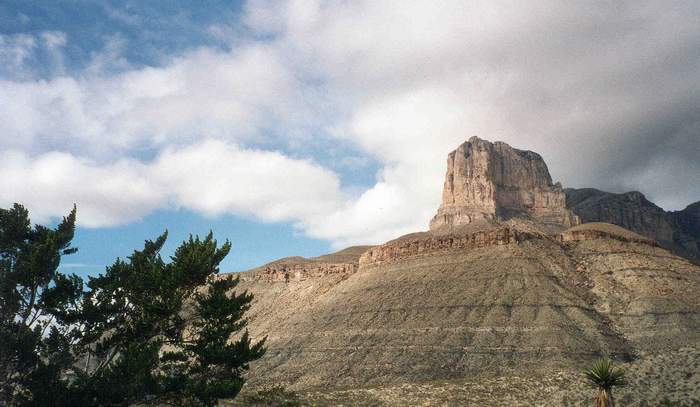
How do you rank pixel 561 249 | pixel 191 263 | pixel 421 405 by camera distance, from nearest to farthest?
1. pixel 191 263
2. pixel 421 405
3. pixel 561 249

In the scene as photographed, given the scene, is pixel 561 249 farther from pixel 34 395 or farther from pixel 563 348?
pixel 34 395

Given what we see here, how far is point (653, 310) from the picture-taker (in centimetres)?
6062

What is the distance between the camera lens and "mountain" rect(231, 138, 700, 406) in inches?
1795

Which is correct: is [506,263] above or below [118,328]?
above

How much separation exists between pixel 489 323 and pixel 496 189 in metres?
90.6

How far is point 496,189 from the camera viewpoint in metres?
146

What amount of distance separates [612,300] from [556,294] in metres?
6.81

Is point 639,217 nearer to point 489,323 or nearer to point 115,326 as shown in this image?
point 489,323

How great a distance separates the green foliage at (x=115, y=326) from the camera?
2439 centimetres

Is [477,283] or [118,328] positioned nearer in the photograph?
[118,328]

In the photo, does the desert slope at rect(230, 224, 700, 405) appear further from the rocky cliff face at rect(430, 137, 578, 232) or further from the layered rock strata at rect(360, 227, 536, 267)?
the rocky cliff face at rect(430, 137, 578, 232)

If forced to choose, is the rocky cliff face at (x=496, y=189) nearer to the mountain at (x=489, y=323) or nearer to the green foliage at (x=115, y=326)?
the mountain at (x=489, y=323)

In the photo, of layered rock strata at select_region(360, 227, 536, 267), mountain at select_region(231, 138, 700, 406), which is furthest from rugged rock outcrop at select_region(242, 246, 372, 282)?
layered rock strata at select_region(360, 227, 536, 267)

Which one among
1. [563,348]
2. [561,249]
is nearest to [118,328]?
[563,348]
